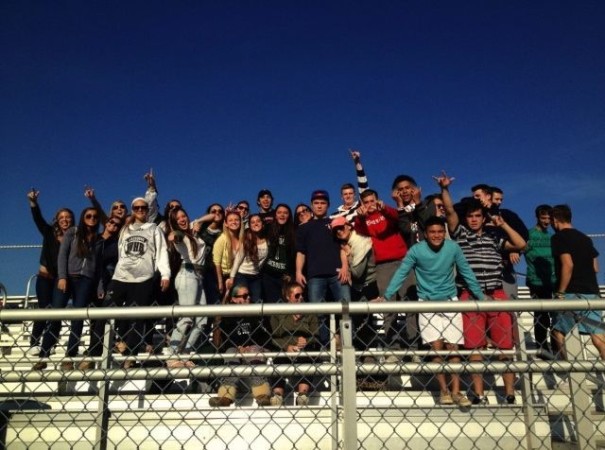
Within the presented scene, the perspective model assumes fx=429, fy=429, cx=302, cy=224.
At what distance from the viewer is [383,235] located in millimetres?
5430

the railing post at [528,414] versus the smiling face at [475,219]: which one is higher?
the smiling face at [475,219]

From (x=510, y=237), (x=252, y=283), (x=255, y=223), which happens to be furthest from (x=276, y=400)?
(x=510, y=237)

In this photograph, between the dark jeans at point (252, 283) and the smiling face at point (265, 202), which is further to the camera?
the smiling face at point (265, 202)

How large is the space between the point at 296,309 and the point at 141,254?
3.59 meters

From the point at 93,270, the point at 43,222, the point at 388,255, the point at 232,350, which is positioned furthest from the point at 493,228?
the point at 43,222

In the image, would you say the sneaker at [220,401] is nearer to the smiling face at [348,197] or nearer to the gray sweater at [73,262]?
the gray sweater at [73,262]

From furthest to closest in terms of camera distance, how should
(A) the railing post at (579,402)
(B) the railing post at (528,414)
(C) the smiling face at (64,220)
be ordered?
(C) the smiling face at (64,220) < (B) the railing post at (528,414) < (A) the railing post at (579,402)

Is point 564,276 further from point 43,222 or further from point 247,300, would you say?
point 43,222

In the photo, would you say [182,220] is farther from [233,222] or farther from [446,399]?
[446,399]

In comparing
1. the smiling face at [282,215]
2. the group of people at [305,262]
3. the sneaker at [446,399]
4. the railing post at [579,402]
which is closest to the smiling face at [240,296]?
the group of people at [305,262]

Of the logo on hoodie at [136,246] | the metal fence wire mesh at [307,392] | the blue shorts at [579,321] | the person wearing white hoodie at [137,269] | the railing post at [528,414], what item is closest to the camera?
the metal fence wire mesh at [307,392]

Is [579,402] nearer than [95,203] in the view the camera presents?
Yes

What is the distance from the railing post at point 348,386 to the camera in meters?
2.11

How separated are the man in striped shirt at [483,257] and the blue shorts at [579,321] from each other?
518 mm
